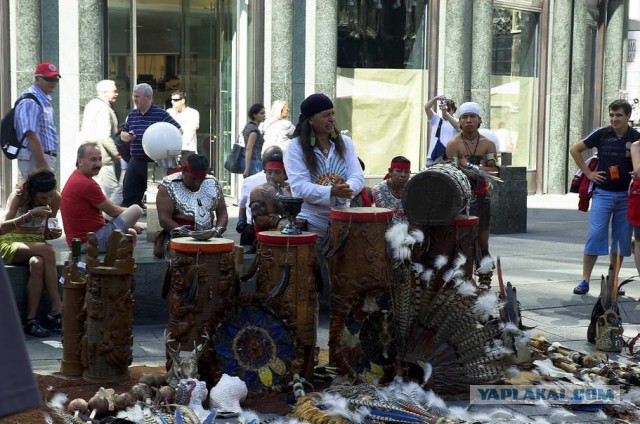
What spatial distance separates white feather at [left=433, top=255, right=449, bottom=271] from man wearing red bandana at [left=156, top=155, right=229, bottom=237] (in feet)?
4.84

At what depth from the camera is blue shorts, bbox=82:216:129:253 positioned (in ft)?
23.7

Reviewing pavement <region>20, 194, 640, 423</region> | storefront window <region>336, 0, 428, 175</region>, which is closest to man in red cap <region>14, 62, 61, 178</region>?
pavement <region>20, 194, 640, 423</region>

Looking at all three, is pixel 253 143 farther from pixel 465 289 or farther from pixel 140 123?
pixel 465 289

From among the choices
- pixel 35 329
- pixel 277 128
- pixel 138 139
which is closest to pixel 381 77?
pixel 277 128

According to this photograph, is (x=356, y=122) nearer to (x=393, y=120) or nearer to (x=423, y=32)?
(x=393, y=120)

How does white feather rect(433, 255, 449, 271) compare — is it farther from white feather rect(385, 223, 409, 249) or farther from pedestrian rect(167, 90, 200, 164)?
pedestrian rect(167, 90, 200, 164)

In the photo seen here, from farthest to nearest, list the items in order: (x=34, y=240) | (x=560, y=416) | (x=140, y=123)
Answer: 1. (x=140, y=123)
2. (x=34, y=240)
3. (x=560, y=416)

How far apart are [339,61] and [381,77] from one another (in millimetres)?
967

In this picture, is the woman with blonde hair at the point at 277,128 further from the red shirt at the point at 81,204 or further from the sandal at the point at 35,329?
the sandal at the point at 35,329

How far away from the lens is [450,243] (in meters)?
6.64

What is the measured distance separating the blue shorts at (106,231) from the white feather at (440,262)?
219 cm

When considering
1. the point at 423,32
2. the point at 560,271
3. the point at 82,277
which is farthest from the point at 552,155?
the point at 82,277

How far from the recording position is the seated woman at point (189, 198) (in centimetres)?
705

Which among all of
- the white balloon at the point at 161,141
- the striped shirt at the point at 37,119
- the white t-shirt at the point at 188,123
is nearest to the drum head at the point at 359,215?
the white balloon at the point at 161,141
